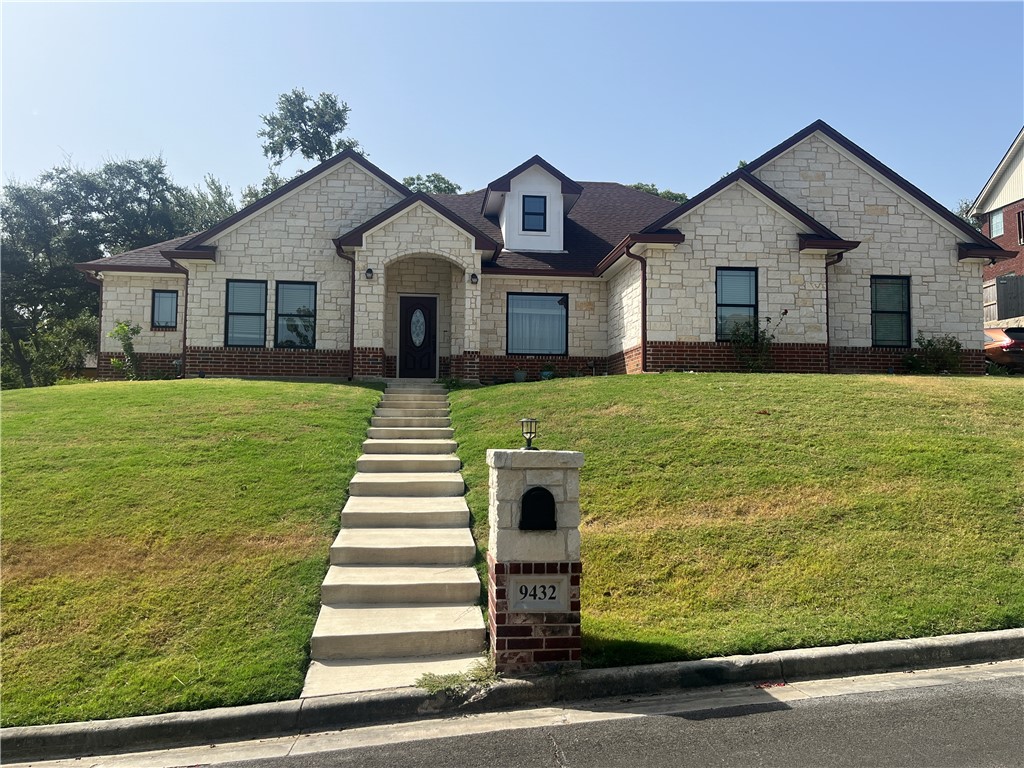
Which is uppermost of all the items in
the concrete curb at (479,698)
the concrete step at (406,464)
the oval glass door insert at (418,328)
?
the oval glass door insert at (418,328)

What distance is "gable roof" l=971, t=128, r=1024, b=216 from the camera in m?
30.0

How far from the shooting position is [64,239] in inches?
1379

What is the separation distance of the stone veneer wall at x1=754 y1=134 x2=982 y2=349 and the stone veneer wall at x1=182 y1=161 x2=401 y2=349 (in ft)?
35.7

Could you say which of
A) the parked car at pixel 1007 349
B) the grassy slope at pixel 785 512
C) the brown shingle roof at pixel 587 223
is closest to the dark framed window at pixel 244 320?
the brown shingle roof at pixel 587 223

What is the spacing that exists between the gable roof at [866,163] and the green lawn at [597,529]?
744 centimetres

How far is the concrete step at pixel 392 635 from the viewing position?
5617mm

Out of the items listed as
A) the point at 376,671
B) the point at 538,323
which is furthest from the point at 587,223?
the point at 376,671

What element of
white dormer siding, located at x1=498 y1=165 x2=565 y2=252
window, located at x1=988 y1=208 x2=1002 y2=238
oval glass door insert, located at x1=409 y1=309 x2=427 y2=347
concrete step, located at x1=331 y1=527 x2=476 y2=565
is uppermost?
window, located at x1=988 y1=208 x2=1002 y2=238

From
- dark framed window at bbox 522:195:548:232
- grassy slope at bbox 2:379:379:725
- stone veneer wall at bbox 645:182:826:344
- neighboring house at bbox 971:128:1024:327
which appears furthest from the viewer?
neighboring house at bbox 971:128:1024:327

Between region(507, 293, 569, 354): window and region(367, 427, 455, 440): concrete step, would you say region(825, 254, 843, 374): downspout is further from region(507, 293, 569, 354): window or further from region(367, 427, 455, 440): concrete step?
region(367, 427, 455, 440): concrete step

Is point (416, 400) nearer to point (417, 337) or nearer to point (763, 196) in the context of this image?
point (417, 337)

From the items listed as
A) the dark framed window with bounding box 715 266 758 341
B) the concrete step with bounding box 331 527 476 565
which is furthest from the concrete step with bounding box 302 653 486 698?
the dark framed window with bounding box 715 266 758 341

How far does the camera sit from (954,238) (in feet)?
56.8

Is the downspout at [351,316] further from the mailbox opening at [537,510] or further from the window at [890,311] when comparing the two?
the window at [890,311]
